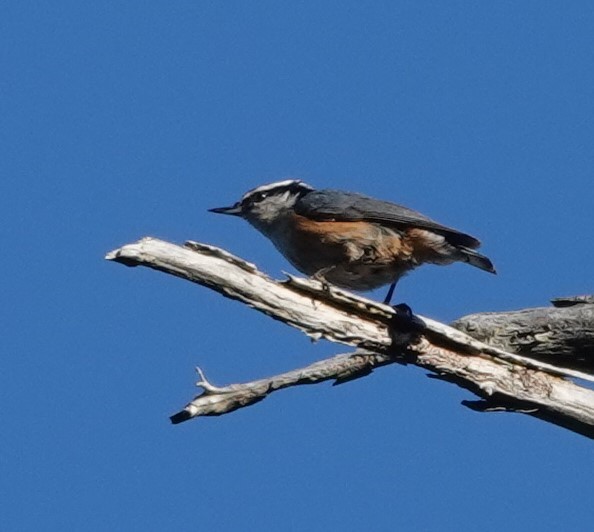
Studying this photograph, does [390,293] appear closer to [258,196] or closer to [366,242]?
[366,242]

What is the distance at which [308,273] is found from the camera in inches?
314

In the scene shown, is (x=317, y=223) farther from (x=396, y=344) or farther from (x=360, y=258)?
(x=396, y=344)

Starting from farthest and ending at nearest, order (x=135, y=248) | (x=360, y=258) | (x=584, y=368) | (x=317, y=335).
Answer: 1. (x=360, y=258)
2. (x=584, y=368)
3. (x=317, y=335)
4. (x=135, y=248)

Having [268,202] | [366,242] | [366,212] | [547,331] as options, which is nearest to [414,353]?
[547,331]

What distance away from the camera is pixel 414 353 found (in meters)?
6.63

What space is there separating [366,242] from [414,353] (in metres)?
1.40

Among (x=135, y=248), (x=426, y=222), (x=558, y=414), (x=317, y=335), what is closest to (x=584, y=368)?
(x=558, y=414)

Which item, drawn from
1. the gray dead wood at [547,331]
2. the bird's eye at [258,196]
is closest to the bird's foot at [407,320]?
the gray dead wood at [547,331]

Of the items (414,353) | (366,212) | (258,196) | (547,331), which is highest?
(258,196)

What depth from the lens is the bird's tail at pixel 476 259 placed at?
25.7ft

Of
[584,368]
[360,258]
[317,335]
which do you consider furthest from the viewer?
[360,258]

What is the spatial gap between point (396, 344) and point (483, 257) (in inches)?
59.7

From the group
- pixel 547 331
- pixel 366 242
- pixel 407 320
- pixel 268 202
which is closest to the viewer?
pixel 407 320

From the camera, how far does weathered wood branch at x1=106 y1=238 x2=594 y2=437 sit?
6336mm
